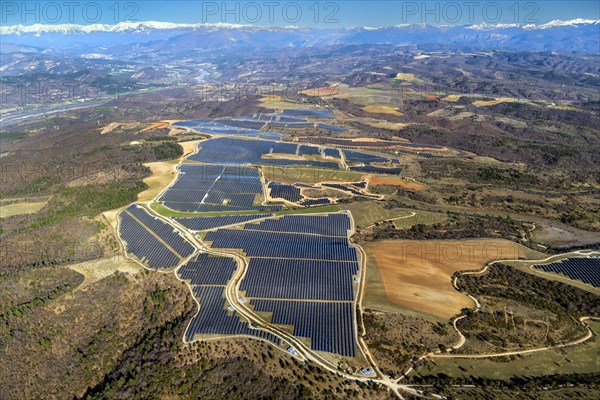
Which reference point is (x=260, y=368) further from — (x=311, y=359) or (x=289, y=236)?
(x=289, y=236)

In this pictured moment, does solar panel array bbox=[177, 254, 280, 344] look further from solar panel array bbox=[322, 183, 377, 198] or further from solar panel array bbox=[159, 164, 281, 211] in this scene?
solar panel array bbox=[322, 183, 377, 198]

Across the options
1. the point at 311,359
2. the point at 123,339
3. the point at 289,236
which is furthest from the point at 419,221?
the point at 123,339

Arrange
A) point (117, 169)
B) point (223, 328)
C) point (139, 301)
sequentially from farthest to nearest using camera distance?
point (117, 169) → point (139, 301) → point (223, 328)

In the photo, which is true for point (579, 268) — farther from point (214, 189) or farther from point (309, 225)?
point (214, 189)

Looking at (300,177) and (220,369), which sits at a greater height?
(300,177)

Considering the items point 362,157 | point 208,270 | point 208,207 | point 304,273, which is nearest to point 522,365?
point 304,273

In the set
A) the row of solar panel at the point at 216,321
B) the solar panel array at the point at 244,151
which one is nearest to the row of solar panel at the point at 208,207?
the row of solar panel at the point at 216,321

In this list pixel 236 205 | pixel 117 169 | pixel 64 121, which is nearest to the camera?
pixel 236 205
